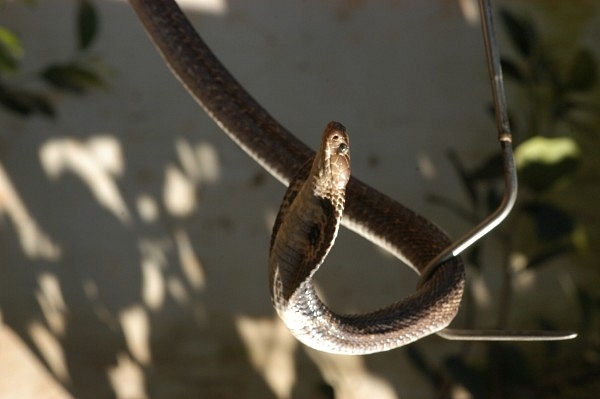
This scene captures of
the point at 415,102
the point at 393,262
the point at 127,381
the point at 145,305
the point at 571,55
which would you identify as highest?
the point at 571,55

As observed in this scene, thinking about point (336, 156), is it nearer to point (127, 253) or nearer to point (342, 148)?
point (342, 148)

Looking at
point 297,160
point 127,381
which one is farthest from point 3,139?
point 297,160

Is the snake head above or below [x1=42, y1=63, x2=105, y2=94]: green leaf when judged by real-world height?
above

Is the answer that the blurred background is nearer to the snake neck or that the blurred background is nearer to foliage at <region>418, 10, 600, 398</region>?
foliage at <region>418, 10, 600, 398</region>

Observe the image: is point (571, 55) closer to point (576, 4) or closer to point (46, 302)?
point (576, 4)

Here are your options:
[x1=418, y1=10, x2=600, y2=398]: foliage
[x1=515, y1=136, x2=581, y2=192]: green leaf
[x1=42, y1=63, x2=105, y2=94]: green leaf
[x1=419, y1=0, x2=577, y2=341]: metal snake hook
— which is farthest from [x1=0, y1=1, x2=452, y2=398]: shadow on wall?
[x1=419, y1=0, x2=577, y2=341]: metal snake hook

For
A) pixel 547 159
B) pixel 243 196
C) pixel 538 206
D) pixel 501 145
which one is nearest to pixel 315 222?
pixel 501 145

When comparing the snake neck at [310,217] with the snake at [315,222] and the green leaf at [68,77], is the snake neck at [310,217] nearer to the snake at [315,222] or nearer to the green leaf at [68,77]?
the snake at [315,222]

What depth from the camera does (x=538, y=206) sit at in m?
2.09

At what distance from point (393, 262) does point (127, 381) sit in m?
0.92

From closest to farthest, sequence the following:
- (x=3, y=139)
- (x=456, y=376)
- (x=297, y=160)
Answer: (x=297, y=160) → (x=456, y=376) → (x=3, y=139)

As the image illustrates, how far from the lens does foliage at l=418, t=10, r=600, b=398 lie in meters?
2.01

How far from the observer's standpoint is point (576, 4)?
247 centimetres

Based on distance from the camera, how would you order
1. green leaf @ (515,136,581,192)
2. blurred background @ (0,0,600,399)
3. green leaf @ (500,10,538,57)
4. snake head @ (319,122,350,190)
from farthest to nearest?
1. blurred background @ (0,0,600,399)
2. green leaf @ (500,10,538,57)
3. green leaf @ (515,136,581,192)
4. snake head @ (319,122,350,190)
